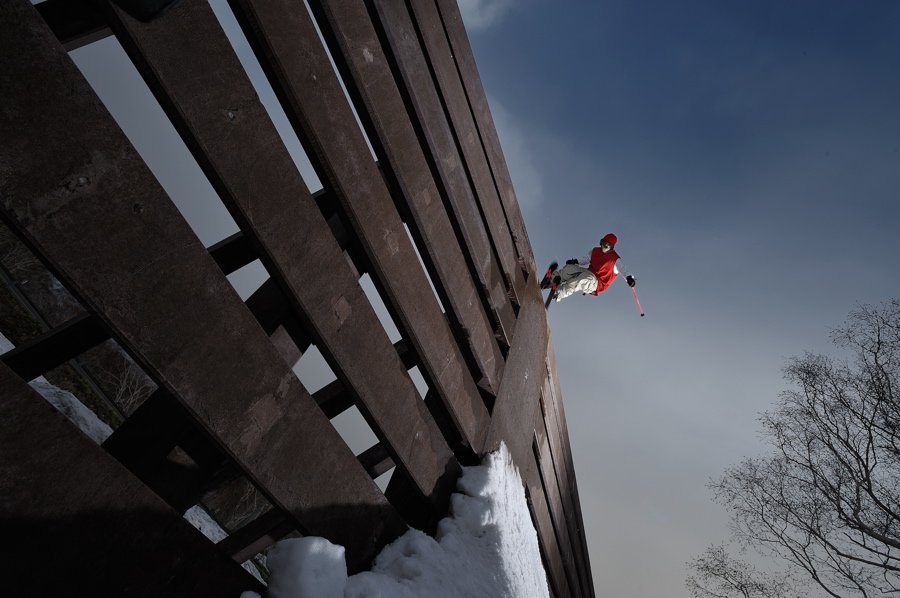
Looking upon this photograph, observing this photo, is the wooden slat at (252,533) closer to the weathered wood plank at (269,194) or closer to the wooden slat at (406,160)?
the weathered wood plank at (269,194)

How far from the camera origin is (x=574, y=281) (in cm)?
603

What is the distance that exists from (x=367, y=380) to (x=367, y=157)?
0.74 metres

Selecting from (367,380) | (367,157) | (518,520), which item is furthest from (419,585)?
(367,157)

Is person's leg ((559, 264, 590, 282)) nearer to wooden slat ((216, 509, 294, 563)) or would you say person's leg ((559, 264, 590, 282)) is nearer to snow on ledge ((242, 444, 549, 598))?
snow on ledge ((242, 444, 549, 598))

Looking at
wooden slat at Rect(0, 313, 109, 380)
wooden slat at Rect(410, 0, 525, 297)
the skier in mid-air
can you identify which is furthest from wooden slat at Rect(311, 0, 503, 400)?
the skier in mid-air

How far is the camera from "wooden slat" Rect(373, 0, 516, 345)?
6.07 ft

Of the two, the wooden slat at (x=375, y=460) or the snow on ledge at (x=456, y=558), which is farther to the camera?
the wooden slat at (x=375, y=460)

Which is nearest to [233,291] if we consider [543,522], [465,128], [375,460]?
[375,460]

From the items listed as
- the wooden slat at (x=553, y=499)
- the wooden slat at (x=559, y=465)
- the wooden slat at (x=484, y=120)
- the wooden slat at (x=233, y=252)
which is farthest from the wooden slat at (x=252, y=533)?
the wooden slat at (x=484, y=120)

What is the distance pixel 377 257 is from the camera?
1.59 m

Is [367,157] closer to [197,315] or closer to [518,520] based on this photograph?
[197,315]

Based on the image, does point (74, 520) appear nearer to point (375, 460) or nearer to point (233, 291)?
point (233, 291)

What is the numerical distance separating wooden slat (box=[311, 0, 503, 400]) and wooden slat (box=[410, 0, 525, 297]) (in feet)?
1.36

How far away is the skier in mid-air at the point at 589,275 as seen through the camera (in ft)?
19.4
